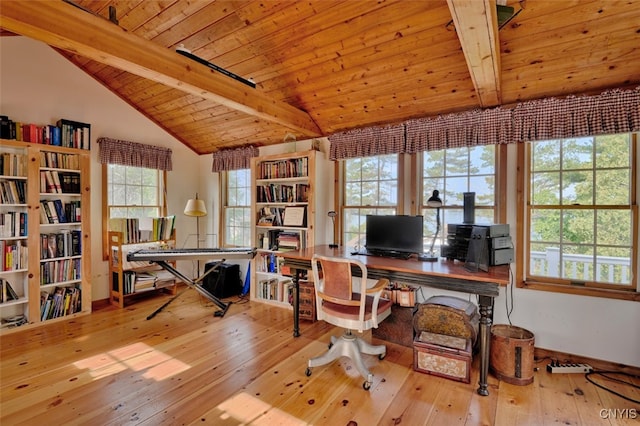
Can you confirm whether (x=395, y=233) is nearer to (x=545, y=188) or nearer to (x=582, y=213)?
(x=545, y=188)

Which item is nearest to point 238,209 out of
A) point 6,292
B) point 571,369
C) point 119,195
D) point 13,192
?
point 119,195

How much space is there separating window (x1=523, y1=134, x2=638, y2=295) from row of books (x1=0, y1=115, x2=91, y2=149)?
15.8 ft

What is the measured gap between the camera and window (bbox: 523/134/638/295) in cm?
251

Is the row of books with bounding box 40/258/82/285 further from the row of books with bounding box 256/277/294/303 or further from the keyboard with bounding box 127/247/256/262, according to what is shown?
the row of books with bounding box 256/277/294/303

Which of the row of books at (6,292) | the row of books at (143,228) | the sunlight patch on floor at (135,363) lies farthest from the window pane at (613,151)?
the row of books at (6,292)

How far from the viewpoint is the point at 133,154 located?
167 inches

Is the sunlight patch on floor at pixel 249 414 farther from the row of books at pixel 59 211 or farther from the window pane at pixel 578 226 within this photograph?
the row of books at pixel 59 211

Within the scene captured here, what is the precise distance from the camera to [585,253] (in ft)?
8.68

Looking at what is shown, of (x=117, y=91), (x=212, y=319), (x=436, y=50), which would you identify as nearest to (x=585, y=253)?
(x=436, y=50)

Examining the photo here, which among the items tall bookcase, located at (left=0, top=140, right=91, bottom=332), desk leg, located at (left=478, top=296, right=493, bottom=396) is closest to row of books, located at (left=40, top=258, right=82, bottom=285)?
tall bookcase, located at (left=0, top=140, right=91, bottom=332)

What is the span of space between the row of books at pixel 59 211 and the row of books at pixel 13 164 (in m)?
0.36

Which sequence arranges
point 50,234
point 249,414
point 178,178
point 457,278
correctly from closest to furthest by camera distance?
point 249,414
point 457,278
point 50,234
point 178,178

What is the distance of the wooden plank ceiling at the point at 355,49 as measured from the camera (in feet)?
6.28

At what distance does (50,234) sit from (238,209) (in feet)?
7.48
